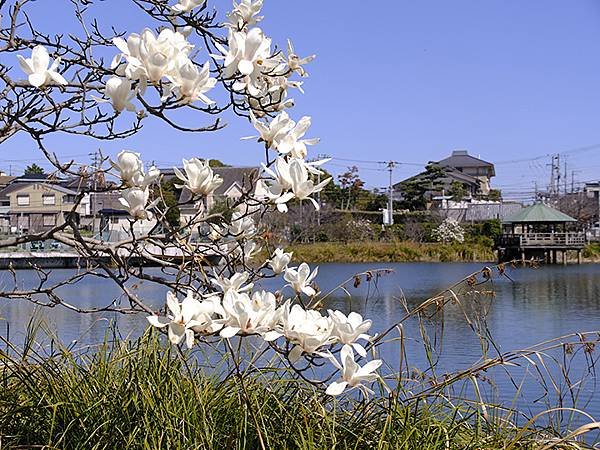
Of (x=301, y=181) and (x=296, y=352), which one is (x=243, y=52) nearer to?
(x=301, y=181)

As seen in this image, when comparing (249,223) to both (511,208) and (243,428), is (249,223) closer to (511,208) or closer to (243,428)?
(243,428)

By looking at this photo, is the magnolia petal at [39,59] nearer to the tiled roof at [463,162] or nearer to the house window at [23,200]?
the house window at [23,200]

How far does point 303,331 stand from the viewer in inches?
63.6

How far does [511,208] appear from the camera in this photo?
3756cm

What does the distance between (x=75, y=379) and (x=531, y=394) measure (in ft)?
10.5

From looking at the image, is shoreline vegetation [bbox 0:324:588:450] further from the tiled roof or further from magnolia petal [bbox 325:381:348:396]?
the tiled roof

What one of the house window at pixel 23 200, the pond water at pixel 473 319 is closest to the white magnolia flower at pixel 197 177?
the pond water at pixel 473 319

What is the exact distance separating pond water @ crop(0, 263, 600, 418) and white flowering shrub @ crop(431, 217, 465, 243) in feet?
21.9

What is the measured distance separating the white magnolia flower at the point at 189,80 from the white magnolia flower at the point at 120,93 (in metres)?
0.09

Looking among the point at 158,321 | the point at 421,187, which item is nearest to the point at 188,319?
the point at 158,321

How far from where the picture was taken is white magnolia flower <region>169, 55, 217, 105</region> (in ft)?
5.18

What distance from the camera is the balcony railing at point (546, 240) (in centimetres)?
2648

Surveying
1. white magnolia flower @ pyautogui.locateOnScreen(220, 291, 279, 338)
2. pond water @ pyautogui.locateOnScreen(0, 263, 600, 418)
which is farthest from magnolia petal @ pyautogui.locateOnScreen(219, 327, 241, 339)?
pond water @ pyautogui.locateOnScreen(0, 263, 600, 418)

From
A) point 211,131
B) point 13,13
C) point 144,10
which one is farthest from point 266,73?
point 13,13
